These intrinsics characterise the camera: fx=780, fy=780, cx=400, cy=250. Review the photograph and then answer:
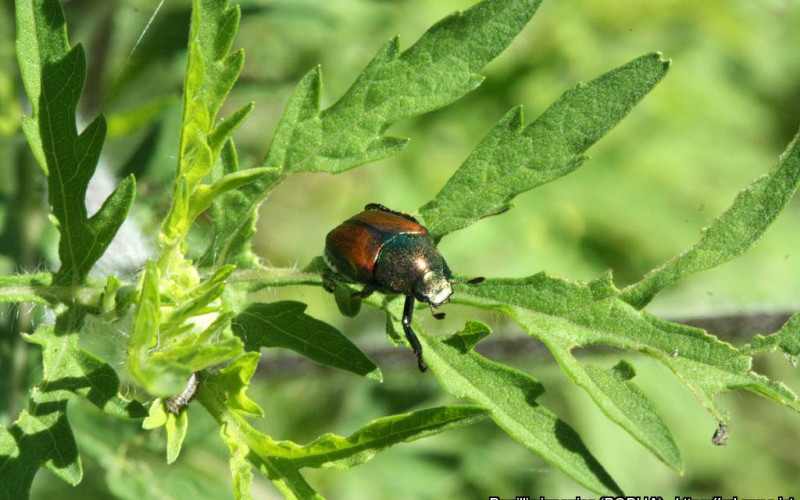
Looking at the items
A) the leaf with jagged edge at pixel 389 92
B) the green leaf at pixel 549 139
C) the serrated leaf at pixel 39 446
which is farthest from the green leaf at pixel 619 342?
the serrated leaf at pixel 39 446

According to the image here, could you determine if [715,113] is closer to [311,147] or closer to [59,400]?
[311,147]

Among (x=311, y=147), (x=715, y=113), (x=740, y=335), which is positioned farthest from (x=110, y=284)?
(x=715, y=113)

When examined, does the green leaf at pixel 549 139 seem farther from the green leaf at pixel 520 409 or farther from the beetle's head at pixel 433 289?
the green leaf at pixel 520 409

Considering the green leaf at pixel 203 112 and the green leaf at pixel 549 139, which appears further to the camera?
the green leaf at pixel 549 139

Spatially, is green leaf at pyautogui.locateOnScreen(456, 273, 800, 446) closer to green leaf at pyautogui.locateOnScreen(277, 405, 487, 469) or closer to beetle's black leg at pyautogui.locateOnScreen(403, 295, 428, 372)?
beetle's black leg at pyautogui.locateOnScreen(403, 295, 428, 372)

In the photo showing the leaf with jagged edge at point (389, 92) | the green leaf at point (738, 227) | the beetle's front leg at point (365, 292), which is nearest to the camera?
the green leaf at point (738, 227)

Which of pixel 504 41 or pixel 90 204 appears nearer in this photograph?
pixel 504 41
